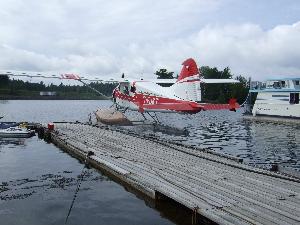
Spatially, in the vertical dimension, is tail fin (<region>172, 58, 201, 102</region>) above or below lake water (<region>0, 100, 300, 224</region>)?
above

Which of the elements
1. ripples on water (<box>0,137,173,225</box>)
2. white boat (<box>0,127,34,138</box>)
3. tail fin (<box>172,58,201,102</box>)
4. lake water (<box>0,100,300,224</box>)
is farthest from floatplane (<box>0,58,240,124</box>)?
ripples on water (<box>0,137,173,225</box>)

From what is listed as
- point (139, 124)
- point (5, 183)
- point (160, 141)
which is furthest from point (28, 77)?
point (5, 183)

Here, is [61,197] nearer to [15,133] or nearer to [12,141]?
[12,141]

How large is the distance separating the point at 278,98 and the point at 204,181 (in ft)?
149

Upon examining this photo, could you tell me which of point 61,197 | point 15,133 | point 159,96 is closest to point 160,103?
point 159,96

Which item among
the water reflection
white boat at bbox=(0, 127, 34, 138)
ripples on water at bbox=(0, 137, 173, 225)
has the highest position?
white boat at bbox=(0, 127, 34, 138)

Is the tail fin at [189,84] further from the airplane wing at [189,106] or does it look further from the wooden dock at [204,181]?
the wooden dock at [204,181]

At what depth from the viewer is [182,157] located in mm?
16234

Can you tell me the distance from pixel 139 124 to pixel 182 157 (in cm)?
1994

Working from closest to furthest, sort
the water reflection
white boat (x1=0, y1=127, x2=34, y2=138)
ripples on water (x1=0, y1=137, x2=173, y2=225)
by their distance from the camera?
1. ripples on water (x1=0, y1=137, x2=173, y2=225)
2. the water reflection
3. white boat (x1=0, y1=127, x2=34, y2=138)

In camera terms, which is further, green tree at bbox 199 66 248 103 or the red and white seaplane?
green tree at bbox 199 66 248 103

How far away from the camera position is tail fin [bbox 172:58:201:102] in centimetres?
3109

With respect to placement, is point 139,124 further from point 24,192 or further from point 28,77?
point 24,192

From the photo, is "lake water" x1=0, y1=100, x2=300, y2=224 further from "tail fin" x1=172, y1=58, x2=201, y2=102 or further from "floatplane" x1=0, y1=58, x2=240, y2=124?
"tail fin" x1=172, y1=58, x2=201, y2=102
